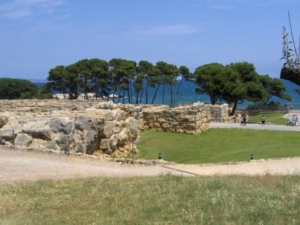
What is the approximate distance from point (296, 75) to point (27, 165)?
981 cm

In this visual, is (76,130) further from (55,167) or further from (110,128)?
(55,167)

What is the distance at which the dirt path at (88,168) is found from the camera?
42.7ft

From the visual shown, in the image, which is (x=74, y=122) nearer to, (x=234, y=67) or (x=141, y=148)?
(x=141, y=148)

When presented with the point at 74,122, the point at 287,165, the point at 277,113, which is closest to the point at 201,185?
the point at 287,165

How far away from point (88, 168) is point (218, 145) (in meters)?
11.2

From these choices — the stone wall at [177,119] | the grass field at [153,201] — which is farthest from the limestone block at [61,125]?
the stone wall at [177,119]

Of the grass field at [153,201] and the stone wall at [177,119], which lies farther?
the stone wall at [177,119]

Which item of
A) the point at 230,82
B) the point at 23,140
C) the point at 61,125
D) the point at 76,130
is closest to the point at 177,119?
the point at 76,130

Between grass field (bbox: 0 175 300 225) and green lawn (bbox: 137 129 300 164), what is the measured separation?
8.10 meters

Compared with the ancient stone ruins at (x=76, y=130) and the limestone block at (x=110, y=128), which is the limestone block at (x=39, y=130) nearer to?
the ancient stone ruins at (x=76, y=130)

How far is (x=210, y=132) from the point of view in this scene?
30094 mm

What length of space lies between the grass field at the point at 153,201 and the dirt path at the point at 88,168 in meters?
1.63

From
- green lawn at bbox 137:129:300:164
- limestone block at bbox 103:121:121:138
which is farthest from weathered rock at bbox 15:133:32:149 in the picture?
green lawn at bbox 137:129:300:164

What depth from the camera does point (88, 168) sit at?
1416cm
